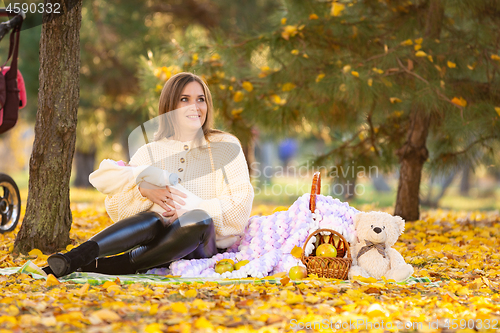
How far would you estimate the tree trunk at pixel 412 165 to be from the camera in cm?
389

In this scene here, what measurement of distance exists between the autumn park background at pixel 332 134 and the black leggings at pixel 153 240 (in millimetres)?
207

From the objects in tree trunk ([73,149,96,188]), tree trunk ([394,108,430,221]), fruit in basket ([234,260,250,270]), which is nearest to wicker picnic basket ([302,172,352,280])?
fruit in basket ([234,260,250,270])

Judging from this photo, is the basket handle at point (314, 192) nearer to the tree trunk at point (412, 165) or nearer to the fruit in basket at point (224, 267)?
the fruit in basket at point (224, 267)

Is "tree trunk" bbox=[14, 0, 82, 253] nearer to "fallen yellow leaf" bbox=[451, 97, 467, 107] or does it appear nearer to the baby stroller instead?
the baby stroller

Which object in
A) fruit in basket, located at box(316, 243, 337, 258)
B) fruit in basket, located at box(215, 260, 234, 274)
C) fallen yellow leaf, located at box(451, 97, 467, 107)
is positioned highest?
fallen yellow leaf, located at box(451, 97, 467, 107)

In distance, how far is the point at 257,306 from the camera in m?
1.64

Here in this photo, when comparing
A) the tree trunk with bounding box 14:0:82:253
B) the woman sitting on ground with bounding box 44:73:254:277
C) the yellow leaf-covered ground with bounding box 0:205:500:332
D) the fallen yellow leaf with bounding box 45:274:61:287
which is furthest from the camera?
the tree trunk with bounding box 14:0:82:253

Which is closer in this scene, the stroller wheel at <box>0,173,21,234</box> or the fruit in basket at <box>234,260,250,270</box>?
the fruit in basket at <box>234,260,250,270</box>

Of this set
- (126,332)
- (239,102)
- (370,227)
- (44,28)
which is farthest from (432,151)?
(126,332)

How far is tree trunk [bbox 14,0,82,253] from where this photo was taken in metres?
2.60

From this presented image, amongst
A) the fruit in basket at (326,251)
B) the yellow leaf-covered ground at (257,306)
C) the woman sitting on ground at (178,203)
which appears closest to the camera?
the yellow leaf-covered ground at (257,306)

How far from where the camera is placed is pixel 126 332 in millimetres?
1352

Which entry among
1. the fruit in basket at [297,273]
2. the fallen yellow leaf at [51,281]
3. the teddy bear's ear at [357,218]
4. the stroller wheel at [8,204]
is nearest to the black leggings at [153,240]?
the fallen yellow leaf at [51,281]

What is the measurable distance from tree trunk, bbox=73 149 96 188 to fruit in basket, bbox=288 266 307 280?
742 cm
